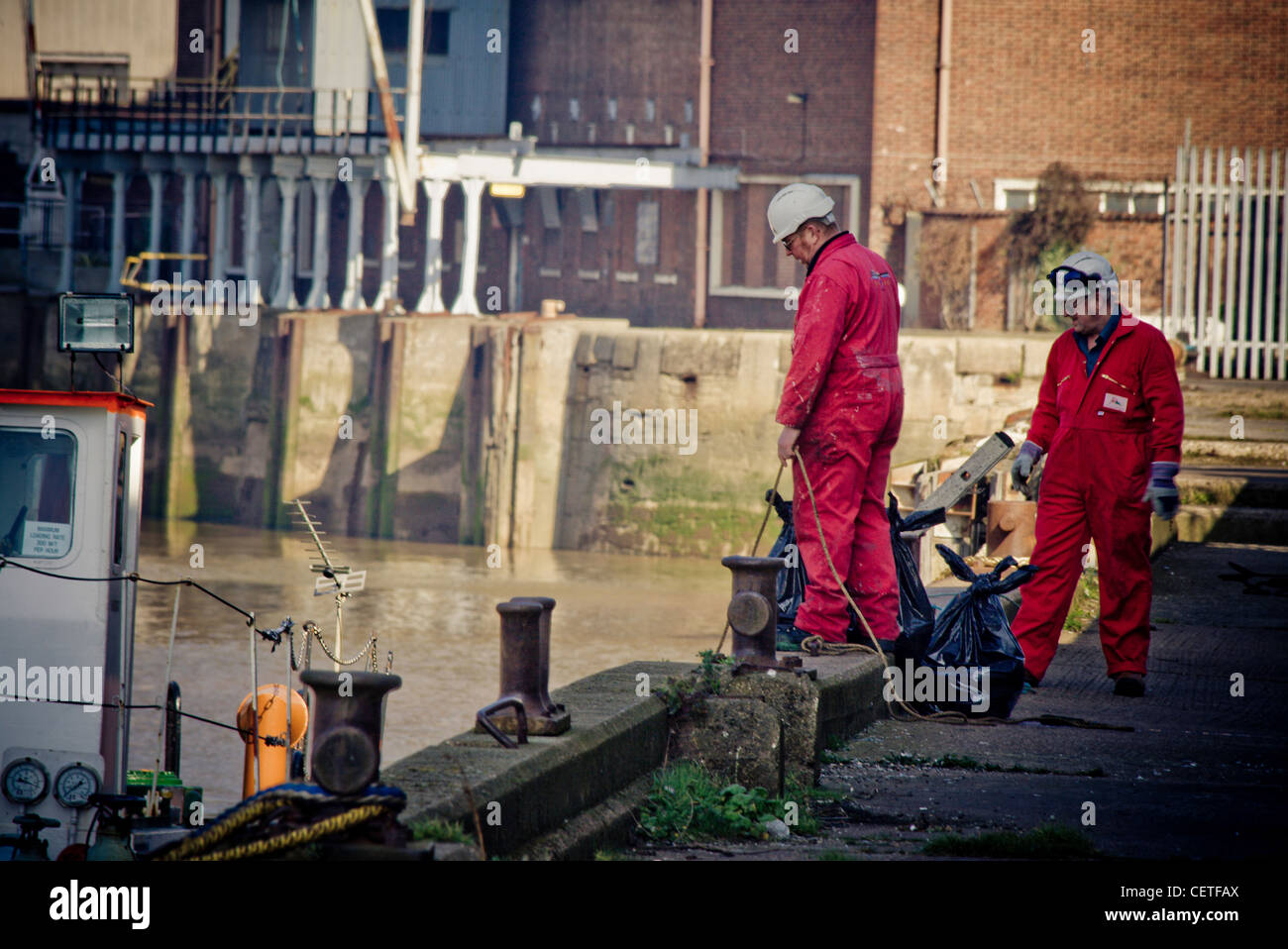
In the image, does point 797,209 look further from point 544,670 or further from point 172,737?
point 172,737

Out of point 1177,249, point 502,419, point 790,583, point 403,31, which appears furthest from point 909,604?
point 403,31

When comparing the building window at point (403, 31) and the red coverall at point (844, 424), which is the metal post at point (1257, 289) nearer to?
the red coverall at point (844, 424)

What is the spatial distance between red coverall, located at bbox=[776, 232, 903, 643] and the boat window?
374 centimetres

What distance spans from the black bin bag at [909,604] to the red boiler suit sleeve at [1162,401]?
1146mm

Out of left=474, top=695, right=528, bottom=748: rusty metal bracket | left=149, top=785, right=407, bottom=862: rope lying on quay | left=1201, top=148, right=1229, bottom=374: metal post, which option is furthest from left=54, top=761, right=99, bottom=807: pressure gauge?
left=1201, top=148, right=1229, bottom=374: metal post

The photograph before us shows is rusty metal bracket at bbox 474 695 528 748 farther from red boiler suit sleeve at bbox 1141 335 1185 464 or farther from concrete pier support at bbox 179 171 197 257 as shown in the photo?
concrete pier support at bbox 179 171 197 257

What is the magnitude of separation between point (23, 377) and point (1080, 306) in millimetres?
22297

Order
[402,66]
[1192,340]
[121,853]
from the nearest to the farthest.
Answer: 1. [121,853]
2. [1192,340]
3. [402,66]

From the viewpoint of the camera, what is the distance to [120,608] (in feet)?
26.1

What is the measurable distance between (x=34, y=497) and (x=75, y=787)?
1.44m

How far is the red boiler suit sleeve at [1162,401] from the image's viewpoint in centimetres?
671

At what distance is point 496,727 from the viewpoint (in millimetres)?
4277
